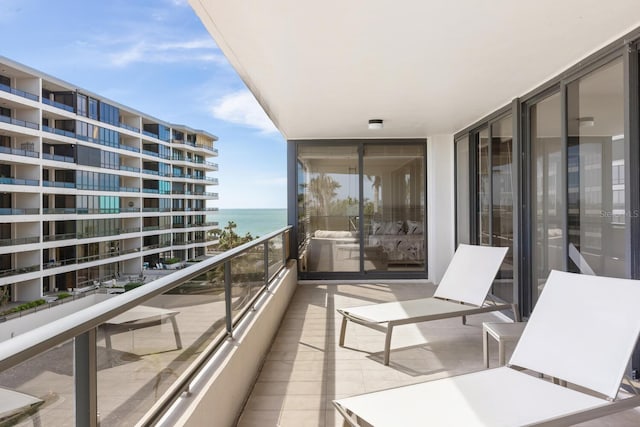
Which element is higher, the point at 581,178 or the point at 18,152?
the point at 18,152

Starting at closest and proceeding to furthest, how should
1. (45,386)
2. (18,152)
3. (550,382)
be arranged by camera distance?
(45,386), (550,382), (18,152)

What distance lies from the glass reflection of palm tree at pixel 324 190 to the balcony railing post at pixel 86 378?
641 cm

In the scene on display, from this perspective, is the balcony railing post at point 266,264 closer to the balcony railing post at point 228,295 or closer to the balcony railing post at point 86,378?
the balcony railing post at point 228,295

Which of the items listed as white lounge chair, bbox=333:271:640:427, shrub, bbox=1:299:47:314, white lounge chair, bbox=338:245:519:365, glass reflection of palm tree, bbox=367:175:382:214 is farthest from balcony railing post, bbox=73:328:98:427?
shrub, bbox=1:299:47:314

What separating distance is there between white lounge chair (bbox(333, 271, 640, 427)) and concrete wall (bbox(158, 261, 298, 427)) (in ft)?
2.05

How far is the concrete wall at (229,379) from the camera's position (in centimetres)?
195

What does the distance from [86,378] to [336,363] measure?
2678 mm

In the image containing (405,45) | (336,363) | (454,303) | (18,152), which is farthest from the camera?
(18,152)

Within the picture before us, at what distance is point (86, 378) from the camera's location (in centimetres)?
120

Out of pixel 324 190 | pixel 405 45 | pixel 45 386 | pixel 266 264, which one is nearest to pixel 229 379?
pixel 45 386

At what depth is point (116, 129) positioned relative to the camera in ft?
164

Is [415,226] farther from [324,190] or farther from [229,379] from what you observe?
[229,379]

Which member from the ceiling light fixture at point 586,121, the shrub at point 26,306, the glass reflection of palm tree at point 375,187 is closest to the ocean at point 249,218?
the shrub at point 26,306

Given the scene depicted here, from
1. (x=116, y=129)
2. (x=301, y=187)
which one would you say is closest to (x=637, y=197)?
(x=301, y=187)
